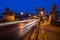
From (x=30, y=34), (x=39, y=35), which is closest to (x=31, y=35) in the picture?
(x=30, y=34)

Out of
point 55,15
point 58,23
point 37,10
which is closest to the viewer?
point 58,23

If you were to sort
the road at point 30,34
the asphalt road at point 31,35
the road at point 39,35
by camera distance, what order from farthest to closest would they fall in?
the road at point 30,34 → the asphalt road at point 31,35 → the road at point 39,35

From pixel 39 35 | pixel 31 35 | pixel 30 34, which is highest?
pixel 31 35

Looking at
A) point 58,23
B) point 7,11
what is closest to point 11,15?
point 7,11

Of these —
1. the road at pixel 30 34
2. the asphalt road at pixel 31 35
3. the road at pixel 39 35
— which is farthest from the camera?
the road at pixel 30 34

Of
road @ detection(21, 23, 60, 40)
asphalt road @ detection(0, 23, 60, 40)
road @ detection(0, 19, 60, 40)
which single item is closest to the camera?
road @ detection(21, 23, 60, 40)

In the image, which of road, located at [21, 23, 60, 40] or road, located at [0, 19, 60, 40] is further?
road, located at [0, 19, 60, 40]

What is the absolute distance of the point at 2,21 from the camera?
97.5 feet

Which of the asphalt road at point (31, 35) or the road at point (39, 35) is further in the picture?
the asphalt road at point (31, 35)

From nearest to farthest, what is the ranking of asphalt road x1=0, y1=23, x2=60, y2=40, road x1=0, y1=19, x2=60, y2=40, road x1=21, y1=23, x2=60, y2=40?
road x1=21, y1=23, x2=60, y2=40 < asphalt road x1=0, y1=23, x2=60, y2=40 < road x1=0, y1=19, x2=60, y2=40

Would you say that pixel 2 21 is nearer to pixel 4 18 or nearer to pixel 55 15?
pixel 4 18

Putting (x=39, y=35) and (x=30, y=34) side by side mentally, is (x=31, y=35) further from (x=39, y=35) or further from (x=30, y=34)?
(x=39, y=35)

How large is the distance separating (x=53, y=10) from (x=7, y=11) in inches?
420

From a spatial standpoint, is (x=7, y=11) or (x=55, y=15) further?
(x=55, y=15)
